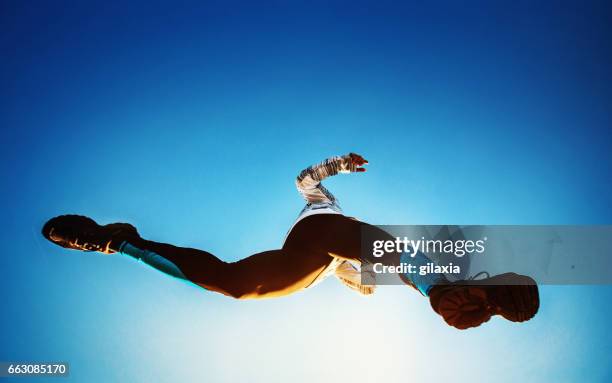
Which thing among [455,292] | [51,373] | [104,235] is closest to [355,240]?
[455,292]

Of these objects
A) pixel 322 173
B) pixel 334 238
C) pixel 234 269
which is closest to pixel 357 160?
pixel 322 173

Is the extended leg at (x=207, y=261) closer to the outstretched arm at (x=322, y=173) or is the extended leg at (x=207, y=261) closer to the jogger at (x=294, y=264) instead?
the jogger at (x=294, y=264)

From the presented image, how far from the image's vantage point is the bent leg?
1.13m

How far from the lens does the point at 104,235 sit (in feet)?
4.38

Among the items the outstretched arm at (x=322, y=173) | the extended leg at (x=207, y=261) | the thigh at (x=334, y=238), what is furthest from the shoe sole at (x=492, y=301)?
the outstretched arm at (x=322, y=173)

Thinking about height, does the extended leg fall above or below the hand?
below

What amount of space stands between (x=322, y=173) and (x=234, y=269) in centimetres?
81

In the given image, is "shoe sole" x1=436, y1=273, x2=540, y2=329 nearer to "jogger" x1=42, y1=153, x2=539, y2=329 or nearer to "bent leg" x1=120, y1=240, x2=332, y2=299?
"jogger" x1=42, y1=153, x2=539, y2=329

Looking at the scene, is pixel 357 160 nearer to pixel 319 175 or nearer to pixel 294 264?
pixel 319 175

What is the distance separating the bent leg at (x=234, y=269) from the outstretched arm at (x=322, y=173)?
524mm

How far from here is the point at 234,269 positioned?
1.14m

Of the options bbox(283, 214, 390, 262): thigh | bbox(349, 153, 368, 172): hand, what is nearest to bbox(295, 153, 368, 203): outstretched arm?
bbox(349, 153, 368, 172): hand

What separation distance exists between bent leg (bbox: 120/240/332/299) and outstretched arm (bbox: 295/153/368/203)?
52 centimetres

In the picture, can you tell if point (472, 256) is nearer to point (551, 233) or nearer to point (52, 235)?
point (551, 233)
